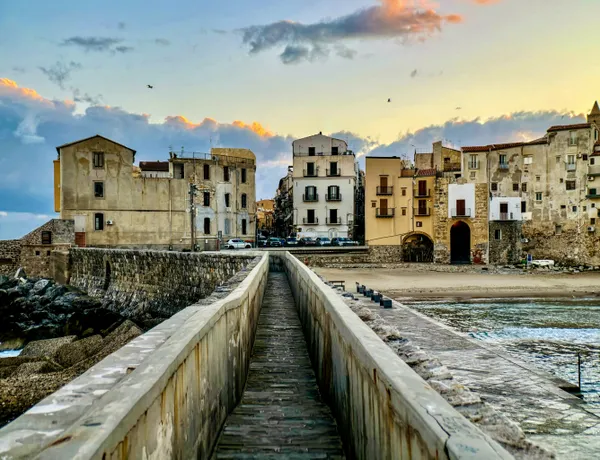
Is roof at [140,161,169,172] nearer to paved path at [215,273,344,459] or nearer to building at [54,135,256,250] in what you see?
building at [54,135,256,250]

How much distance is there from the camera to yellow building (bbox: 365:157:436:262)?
50.4m

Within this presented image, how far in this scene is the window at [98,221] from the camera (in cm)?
4138

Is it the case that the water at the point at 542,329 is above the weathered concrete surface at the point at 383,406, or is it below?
below

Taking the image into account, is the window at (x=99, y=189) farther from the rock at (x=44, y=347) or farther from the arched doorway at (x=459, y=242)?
the arched doorway at (x=459, y=242)

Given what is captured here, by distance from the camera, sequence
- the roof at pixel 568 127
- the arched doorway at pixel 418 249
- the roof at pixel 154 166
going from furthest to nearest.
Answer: the roof at pixel 154 166 → the arched doorway at pixel 418 249 → the roof at pixel 568 127

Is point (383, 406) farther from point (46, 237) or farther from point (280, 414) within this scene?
point (46, 237)

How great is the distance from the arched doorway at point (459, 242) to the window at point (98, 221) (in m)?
36.1

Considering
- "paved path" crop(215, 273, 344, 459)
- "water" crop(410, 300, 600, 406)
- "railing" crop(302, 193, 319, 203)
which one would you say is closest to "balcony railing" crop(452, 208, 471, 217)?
"railing" crop(302, 193, 319, 203)

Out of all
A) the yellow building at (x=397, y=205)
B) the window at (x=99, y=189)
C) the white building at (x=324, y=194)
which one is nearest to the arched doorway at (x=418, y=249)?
the yellow building at (x=397, y=205)

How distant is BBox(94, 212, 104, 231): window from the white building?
22.0m

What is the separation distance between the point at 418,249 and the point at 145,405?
2031 inches

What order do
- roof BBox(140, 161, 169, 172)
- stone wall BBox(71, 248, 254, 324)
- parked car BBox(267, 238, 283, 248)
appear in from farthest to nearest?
roof BBox(140, 161, 169, 172), parked car BBox(267, 238, 283, 248), stone wall BBox(71, 248, 254, 324)

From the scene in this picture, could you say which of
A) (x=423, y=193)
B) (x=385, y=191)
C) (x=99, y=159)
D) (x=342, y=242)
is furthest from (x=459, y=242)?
(x=99, y=159)

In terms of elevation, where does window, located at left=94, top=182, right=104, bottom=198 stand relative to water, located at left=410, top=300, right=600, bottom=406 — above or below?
above
